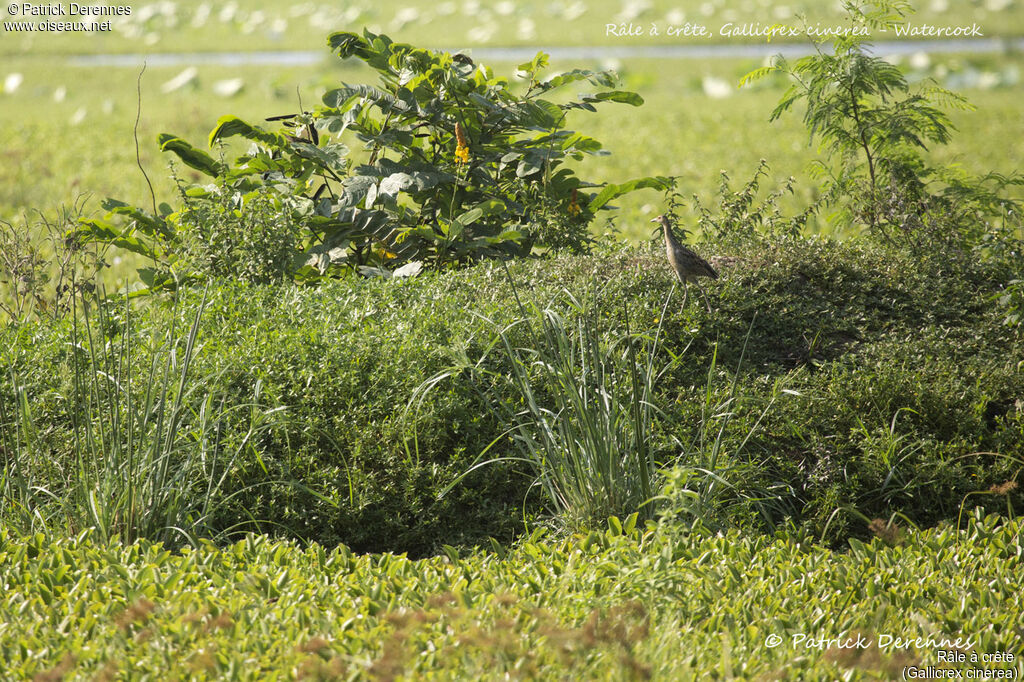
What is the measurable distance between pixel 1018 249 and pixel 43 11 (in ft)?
94.6

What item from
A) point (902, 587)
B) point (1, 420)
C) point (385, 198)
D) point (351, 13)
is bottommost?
point (902, 587)

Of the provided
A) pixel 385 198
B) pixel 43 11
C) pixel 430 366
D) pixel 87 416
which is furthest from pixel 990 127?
pixel 43 11

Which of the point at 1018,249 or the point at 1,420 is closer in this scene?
the point at 1,420

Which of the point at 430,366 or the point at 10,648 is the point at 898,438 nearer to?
the point at 430,366

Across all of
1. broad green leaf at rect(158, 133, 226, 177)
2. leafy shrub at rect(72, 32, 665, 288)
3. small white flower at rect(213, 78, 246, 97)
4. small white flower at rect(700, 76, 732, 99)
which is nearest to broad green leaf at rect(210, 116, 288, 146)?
leafy shrub at rect(72, 32, 665, 288)

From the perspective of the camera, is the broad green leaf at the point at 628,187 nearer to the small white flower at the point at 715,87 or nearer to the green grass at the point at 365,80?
the green grass at the point at 365,80

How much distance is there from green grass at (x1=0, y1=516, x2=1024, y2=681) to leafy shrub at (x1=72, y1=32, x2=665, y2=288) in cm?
209

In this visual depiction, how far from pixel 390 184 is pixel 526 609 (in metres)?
2.59

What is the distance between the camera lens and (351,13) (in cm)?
2620

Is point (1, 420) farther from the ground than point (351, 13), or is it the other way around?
point (351, 13)

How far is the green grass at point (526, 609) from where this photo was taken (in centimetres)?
210

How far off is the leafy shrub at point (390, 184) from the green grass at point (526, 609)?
6.85 ft

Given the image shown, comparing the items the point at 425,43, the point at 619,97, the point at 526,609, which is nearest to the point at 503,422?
the point at 526,609

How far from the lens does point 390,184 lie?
444cm
